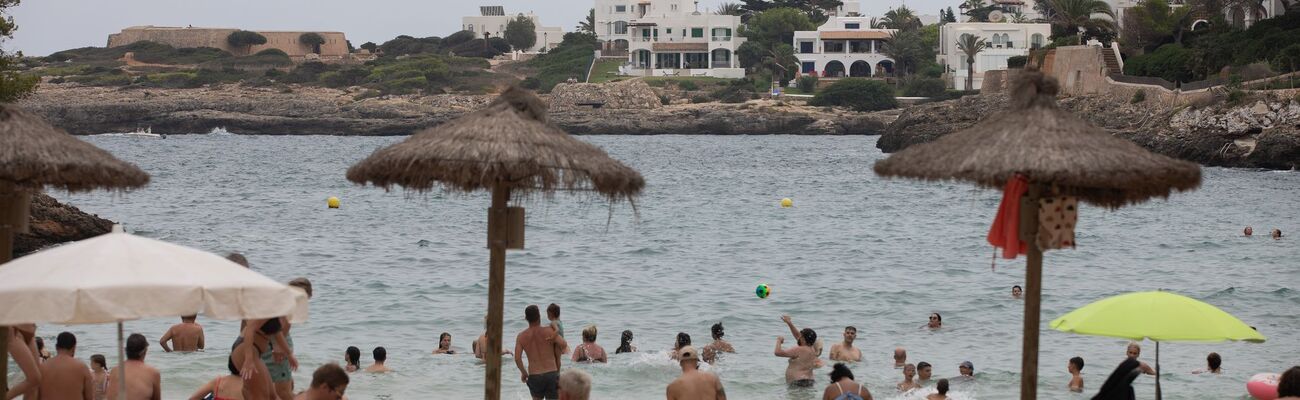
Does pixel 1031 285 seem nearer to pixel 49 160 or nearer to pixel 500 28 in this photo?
pixel 49 160

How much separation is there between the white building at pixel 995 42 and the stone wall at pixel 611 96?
24.3 metres

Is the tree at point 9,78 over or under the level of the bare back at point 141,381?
over

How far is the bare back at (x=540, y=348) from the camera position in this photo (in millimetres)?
12023

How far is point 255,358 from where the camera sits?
914 centimetres

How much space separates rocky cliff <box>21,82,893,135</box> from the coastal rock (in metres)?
85.7

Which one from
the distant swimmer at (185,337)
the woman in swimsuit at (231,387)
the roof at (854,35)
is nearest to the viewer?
the woman in swimsuit at (231,387)

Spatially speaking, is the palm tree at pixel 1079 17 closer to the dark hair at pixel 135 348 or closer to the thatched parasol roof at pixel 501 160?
the thatched parasol roof at pixel 501 160

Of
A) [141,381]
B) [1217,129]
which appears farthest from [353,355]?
[1217,129]

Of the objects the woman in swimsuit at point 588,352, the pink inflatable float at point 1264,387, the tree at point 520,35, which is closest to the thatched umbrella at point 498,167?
the pink inflatable float at point 1264,387

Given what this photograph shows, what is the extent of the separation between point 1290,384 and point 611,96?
112 m

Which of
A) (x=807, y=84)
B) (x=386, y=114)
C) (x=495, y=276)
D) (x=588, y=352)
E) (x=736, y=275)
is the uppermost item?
(x=807, y=84)

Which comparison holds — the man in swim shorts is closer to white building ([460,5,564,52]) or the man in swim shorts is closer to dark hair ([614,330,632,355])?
dark hair ([614,330,632,355])

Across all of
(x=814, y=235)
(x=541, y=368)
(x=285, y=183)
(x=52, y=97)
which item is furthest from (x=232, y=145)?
(x=541, y=368)

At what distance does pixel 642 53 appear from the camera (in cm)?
13925
